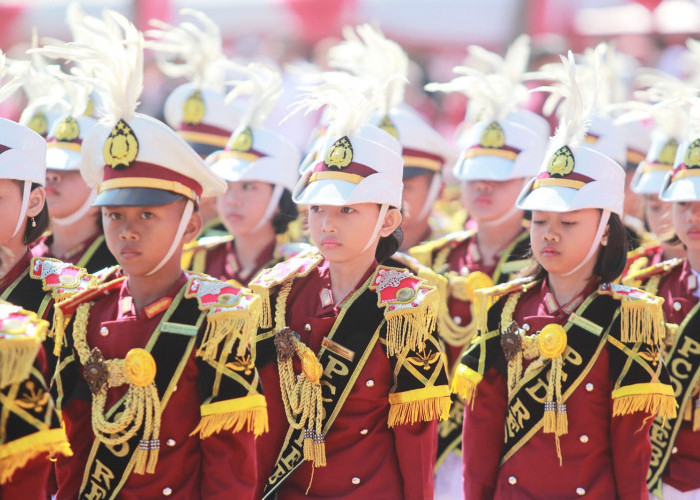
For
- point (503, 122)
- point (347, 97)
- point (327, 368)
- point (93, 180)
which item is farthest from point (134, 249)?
point (503, 122)

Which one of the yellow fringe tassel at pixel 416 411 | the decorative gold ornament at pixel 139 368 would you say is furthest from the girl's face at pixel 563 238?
the decorative gold ornament at pixel 139 368

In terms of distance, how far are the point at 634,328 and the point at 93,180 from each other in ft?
7.75

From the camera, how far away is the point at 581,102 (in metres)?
5.50

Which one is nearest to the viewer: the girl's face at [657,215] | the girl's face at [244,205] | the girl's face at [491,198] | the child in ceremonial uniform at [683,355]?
the child in ceremonial uniform at [683,355]

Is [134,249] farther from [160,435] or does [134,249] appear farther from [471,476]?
[471,476]

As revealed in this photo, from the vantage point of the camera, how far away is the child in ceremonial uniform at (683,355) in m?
5.85

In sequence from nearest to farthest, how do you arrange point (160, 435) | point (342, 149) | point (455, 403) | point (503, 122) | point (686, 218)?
point (160, 435) < point (342, 149) < point (686, 218) < point (455, 403) < point (503, 122)

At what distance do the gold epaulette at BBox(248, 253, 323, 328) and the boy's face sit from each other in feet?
2.23

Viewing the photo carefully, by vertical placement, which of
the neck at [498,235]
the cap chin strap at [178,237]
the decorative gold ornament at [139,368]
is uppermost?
the cap chin strap at [178,237]

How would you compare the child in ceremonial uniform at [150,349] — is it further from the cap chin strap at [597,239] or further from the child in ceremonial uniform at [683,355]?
the child in ceremonial uniform at [683,355]

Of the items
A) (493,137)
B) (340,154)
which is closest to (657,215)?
(493,137)

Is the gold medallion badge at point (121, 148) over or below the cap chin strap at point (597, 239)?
over

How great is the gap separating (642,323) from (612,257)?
41 centimetres

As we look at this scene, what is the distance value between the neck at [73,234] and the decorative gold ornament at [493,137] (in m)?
2.56
